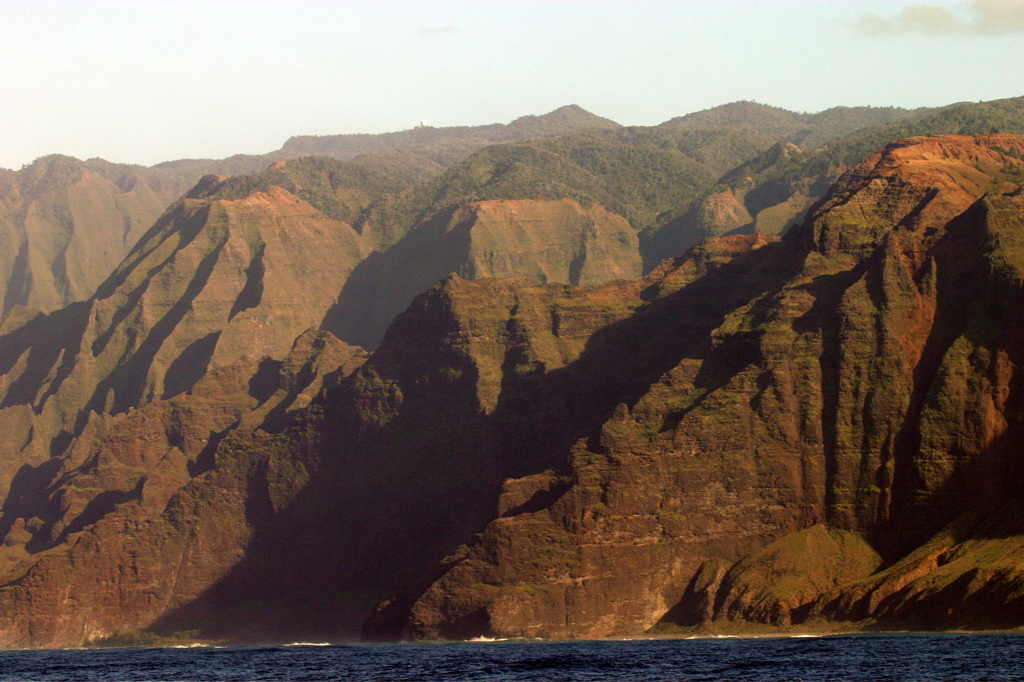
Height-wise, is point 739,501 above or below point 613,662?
above

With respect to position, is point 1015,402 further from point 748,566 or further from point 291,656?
point 291,656

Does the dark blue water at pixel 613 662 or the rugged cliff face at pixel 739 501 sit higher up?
the rugged cliff face at pixel 739 501

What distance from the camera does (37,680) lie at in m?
161

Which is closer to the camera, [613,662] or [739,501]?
[613,662]

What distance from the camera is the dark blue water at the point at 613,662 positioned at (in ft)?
445

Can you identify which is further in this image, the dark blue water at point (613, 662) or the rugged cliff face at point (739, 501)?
the rugged cliff face at point (739, 501)

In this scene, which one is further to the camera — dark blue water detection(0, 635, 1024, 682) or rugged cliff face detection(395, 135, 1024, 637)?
rugged cliff face detection(395, 135, 1024, 637)

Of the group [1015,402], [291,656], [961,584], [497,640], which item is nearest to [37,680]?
[291,656]

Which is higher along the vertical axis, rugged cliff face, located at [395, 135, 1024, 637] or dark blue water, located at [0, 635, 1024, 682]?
rugged cliff face, located at [395, 135, 1024, 637]

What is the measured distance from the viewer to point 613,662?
154375mm

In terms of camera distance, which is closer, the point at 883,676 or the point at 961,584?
the point at 883,676

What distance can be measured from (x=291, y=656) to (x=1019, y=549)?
69.7 metres

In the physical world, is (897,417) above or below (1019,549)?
above

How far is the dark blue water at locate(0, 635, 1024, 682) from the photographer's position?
135625 millimetres
